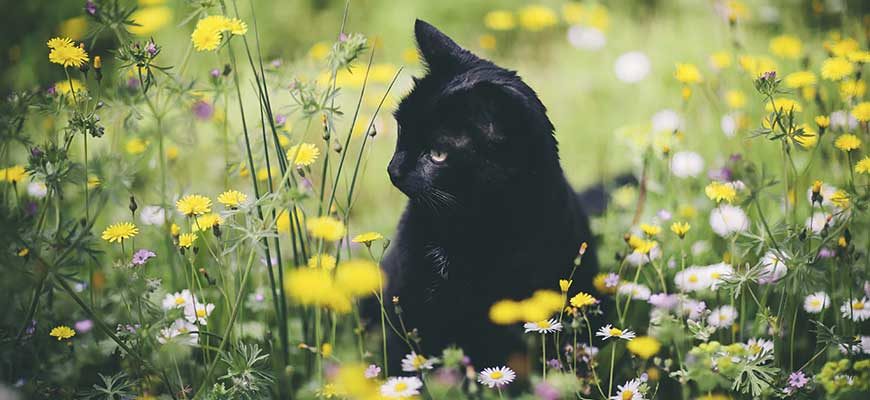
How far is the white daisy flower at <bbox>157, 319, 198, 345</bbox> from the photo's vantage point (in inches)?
59.2

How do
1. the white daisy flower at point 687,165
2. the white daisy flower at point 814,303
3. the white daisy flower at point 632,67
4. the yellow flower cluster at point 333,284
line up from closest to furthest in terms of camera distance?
1. the yellow flower cluster at point 333,284
2. the white daisy flower at point 814,303
3. the white daisy flower at point 687,165
4. the white daisy flower at point 632,67

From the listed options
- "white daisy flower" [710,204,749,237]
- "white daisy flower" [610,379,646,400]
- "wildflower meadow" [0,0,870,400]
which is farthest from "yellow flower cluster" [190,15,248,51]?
"white daisy flower" [710,204,749,237]

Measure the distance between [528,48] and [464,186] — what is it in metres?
2.36

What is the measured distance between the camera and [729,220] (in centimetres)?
219

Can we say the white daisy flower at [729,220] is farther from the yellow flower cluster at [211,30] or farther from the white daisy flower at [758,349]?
the yellow flower cluster at [211,30]

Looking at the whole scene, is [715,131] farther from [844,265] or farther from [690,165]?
[844,265]

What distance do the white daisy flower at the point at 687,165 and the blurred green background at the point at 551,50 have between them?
0.44 feet

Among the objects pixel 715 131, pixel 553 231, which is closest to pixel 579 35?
pixel 715 131

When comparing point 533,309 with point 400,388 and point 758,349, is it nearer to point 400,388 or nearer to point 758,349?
point 400,388

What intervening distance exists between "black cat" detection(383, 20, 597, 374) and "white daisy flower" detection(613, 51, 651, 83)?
164 cm

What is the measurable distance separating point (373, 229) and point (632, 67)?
4.70 ft

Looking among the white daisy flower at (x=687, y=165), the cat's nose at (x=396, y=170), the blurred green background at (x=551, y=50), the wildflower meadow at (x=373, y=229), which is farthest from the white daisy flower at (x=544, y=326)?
the white daisy flower at (x=687, y=165)

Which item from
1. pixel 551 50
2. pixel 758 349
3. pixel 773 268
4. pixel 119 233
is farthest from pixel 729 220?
pixel 551 50

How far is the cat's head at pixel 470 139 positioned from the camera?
157cm
